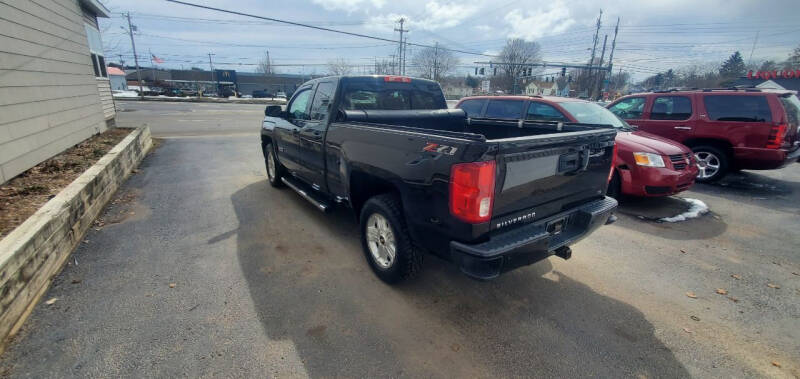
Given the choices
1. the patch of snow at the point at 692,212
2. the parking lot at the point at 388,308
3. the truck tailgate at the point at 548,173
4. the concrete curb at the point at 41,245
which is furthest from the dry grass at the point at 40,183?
the patch of snow at the point at 692,212

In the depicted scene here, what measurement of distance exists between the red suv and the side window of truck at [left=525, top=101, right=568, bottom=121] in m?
2.92

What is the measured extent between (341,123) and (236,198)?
9.30 feet

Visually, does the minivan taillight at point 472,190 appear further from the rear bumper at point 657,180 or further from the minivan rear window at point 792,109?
the minivan rear window at point 792,109

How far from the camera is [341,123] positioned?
3.67m

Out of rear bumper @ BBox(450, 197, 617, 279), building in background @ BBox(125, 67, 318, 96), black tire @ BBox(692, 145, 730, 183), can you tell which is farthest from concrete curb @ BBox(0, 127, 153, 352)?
building in background @ BBox(125, 67, 318, 96)

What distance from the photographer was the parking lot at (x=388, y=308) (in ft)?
7.49

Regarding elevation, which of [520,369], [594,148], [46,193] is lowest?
[520,369]

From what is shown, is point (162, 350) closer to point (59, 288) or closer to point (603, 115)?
point (59, 288)

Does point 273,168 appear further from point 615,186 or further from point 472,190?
point 615,186

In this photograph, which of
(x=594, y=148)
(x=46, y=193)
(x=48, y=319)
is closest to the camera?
(x=48, y=319)

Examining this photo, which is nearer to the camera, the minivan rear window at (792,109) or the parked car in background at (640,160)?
the parked car in background at (640,160)

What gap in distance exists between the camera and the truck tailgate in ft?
7.68

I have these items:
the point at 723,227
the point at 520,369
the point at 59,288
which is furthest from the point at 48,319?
the point at 723,227

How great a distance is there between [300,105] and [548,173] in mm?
3594
